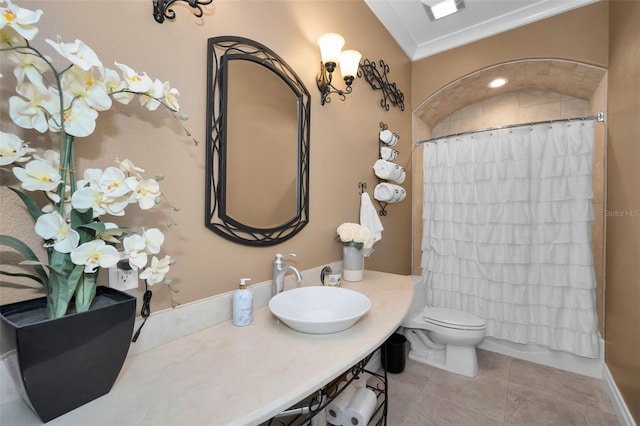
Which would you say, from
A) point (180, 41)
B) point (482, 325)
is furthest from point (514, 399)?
point (180, 41)

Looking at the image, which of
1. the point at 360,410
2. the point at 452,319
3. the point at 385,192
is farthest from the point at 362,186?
the point at 360,410

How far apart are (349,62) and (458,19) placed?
1.43 meters

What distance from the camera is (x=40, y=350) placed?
0.53 metres

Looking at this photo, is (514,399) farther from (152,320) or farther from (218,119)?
(218,119)

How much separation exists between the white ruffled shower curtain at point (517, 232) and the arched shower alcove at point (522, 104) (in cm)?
15

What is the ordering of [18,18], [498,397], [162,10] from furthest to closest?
[498,397]
[162,10]
[18,18]

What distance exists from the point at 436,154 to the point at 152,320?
8.65 feet

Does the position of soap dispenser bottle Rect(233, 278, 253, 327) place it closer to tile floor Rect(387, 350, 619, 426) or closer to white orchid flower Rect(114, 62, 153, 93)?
white orchid flower Rect(114, 62, 153, 93)

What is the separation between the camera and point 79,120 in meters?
0.61

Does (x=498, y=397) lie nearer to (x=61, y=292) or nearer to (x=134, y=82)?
(x=61, y=292)

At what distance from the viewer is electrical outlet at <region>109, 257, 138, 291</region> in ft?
2.68

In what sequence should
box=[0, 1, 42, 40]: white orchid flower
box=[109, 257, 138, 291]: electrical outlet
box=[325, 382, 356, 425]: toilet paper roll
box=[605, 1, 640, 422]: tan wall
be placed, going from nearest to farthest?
box=[0, 1, 42, 40]: white orchid flower, box=[109, 257, 138, 291]: electrical outlet, box=[325, 382, 356, 425]: toilet paper roll, box=[605, 1, 640, 422]: tan wall

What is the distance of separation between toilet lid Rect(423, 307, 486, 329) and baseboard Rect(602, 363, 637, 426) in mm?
772

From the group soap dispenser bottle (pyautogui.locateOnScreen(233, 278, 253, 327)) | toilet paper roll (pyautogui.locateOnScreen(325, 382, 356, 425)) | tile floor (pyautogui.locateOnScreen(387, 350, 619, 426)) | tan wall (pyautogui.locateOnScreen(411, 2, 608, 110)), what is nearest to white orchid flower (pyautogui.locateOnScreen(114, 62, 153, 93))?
soap dispenser bottle (pyautogui.locateOnScreen(233, 278, 253, 327))
